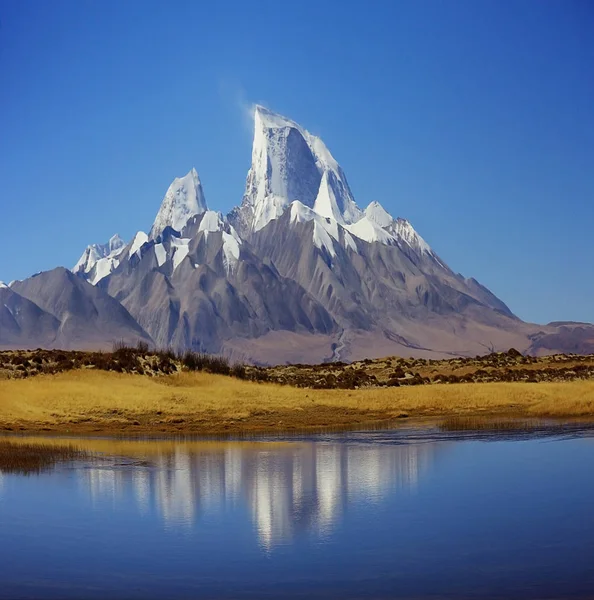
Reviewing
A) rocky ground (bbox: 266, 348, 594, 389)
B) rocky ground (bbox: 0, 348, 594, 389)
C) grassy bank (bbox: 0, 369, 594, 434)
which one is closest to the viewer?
grassy bank (bbox: 0, 369, 594, 434)

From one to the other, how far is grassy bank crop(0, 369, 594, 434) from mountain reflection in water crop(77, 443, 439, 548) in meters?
9.50

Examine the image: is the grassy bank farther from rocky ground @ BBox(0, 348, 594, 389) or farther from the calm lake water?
the calm lake water

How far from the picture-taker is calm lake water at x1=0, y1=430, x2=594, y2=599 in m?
16.5

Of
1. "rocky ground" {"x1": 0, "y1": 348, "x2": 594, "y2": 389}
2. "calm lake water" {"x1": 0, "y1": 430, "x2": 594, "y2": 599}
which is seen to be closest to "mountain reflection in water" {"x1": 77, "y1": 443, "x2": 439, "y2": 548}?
"calm lake water" {"x1": 0, "y1": 430, "x2": 594, "y2": 599}

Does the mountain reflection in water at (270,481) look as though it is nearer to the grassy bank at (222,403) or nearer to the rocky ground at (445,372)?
the grassy bank at (222,403)

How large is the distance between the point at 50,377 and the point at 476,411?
23.2m

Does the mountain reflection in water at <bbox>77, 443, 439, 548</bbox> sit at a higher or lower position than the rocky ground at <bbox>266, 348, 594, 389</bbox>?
lower

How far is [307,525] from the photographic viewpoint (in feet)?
69.0

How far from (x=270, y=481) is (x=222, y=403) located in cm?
2182

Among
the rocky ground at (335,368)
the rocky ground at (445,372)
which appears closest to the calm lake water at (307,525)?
the rocky ground at (335,368)

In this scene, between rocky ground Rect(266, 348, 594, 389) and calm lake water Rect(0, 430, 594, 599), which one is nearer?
calm lake water Rect(0, 430, 594, 599)

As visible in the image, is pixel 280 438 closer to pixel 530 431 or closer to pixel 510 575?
pixel 530 431

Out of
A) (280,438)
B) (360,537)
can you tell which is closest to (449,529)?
(360,537)

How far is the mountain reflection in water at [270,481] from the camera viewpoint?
2223cm
